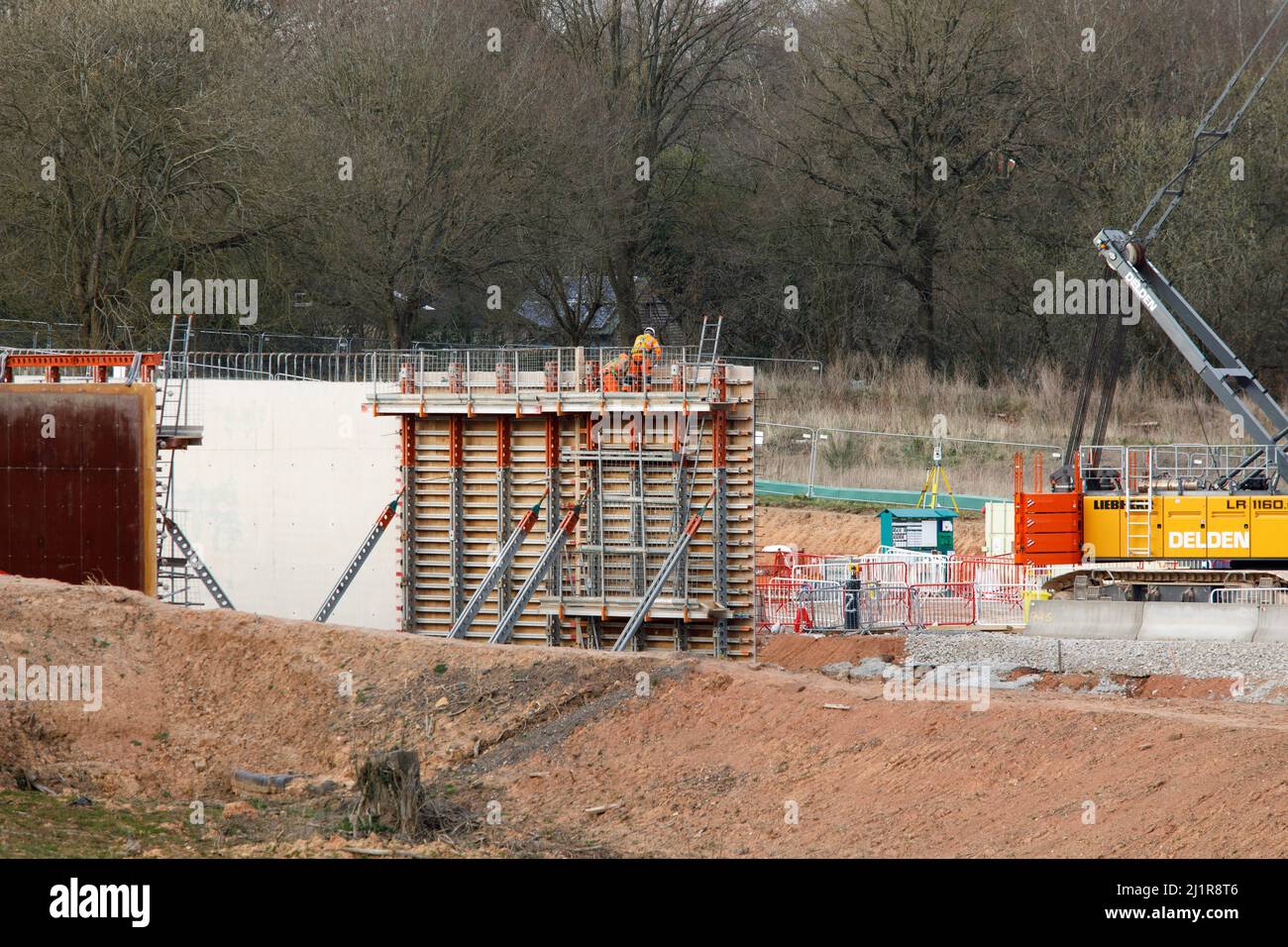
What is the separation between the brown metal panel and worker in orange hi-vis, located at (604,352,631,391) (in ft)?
26.1

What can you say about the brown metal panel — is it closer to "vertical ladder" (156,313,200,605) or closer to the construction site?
the construction site

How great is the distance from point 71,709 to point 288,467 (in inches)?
539

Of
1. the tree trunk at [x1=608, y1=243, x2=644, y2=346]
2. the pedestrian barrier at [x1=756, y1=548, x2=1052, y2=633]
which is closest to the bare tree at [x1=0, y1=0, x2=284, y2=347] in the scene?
the tree trunk at [x1=608, y1=243, x2=644, y2=346]

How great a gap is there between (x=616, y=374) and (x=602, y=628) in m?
4.63

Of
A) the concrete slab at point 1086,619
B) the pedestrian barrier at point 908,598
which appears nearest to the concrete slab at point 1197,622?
the concrete slab at point 1086,619

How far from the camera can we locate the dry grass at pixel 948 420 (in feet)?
142

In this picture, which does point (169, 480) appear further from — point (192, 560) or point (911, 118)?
point (911, 118)

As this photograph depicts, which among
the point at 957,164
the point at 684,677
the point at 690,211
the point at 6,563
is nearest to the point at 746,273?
the point at 690,211

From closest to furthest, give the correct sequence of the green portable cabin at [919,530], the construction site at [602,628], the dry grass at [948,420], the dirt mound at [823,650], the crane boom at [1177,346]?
1. the construction site at [602,628]
2. the dirt mound at [823,650]
3. the crane boom at [1177,346]
4. the green portable cabin at [919,530]
5. the dry grass at [948,420]

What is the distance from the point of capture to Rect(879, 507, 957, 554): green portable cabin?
33.8 meters

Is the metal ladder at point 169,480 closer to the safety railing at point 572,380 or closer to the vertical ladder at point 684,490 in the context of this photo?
the safety railing at point 572,380

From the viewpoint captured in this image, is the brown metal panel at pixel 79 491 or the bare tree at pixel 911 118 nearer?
the brown metal panel at pixel 79 491
